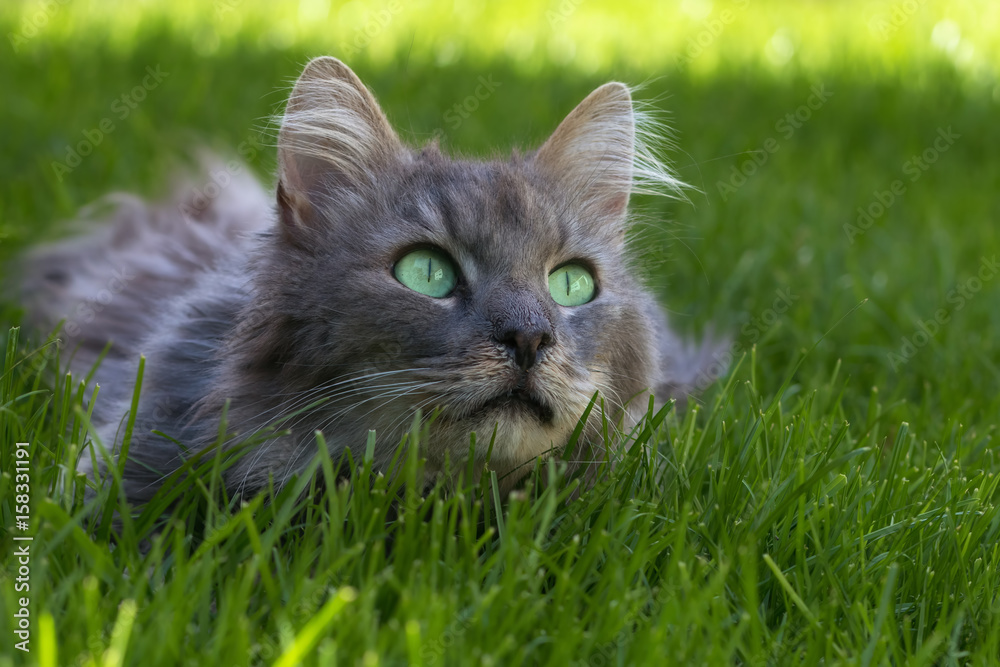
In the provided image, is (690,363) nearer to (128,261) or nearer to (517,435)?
(517,435)

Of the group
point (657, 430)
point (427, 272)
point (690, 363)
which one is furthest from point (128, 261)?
point (657, 430)

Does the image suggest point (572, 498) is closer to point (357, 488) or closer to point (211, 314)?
point (357, 488)

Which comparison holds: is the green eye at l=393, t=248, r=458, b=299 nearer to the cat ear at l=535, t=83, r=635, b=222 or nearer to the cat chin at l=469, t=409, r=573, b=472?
the cat chin at l=469, t=409, r=573, b=472

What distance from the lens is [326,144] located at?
2.77 metres

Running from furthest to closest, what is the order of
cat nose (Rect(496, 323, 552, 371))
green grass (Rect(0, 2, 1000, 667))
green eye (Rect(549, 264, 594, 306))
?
green eye (Rect(549, 264, 594, 306))
cat nose (Rect(496, 323, 552, 371))
green grass (Rect(0, 2, 1000, 667))

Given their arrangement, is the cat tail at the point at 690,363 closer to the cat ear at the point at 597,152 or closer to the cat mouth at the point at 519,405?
the cat ear at the point at 597,152

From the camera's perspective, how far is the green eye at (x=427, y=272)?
2443 mm

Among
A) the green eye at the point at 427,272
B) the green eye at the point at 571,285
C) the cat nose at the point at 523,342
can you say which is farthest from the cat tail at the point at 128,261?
the cat nose at the point at 523,342

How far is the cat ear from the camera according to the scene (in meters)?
2.98

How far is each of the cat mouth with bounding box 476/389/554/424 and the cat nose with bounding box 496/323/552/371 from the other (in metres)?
0.07

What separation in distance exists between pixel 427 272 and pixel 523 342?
362mm

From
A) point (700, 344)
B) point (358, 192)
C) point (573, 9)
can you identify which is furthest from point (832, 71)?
point (358, 192)

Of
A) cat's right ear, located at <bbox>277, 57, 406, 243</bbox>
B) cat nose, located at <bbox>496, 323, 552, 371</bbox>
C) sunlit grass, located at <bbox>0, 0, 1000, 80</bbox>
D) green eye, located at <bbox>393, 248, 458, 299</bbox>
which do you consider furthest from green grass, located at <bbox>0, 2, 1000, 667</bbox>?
cat's right ear, located at <bbox>277, 57, 406, 243</bbox>

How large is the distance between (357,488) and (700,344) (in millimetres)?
2291
